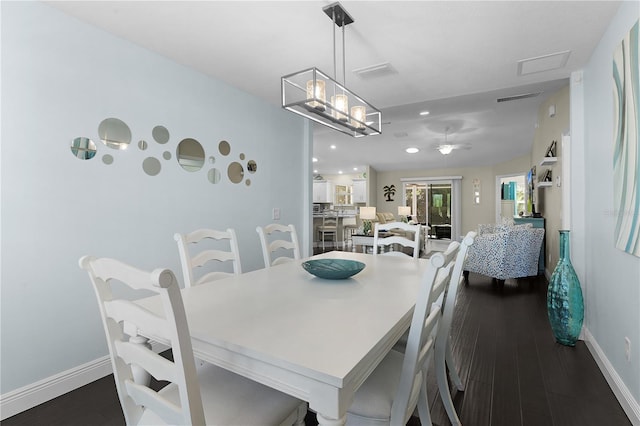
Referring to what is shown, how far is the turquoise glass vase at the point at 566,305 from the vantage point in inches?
103

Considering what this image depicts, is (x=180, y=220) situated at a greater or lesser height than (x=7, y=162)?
lesser

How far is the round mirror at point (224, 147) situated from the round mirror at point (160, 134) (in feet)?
1.84

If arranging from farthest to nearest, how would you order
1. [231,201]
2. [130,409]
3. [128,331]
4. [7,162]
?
[231,201]
[7,162]
[128,331]
[130,409]

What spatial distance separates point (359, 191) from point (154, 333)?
36.6 feet

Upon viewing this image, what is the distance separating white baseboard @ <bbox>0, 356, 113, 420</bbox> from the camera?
178 cm

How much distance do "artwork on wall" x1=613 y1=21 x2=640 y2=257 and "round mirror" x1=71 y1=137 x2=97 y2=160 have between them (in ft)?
10.7

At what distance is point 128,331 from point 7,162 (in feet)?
4.73

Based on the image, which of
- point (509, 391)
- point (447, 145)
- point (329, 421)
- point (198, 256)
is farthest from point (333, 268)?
point (447, 145)

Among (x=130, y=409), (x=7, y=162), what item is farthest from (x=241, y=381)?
(x=7, y=162)

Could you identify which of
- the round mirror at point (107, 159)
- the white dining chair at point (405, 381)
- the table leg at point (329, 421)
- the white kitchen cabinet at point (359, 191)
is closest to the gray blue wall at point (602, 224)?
the white dining chair at point (405, 381)

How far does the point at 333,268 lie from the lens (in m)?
1.95

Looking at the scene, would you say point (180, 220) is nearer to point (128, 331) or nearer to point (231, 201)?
point (231, 201)

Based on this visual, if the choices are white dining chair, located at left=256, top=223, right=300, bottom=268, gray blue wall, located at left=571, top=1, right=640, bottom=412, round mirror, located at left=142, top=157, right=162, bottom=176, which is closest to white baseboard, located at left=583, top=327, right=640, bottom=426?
gray blue wall, located at left=571, top=1, right=640, bottom=412

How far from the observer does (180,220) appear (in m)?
2.77
